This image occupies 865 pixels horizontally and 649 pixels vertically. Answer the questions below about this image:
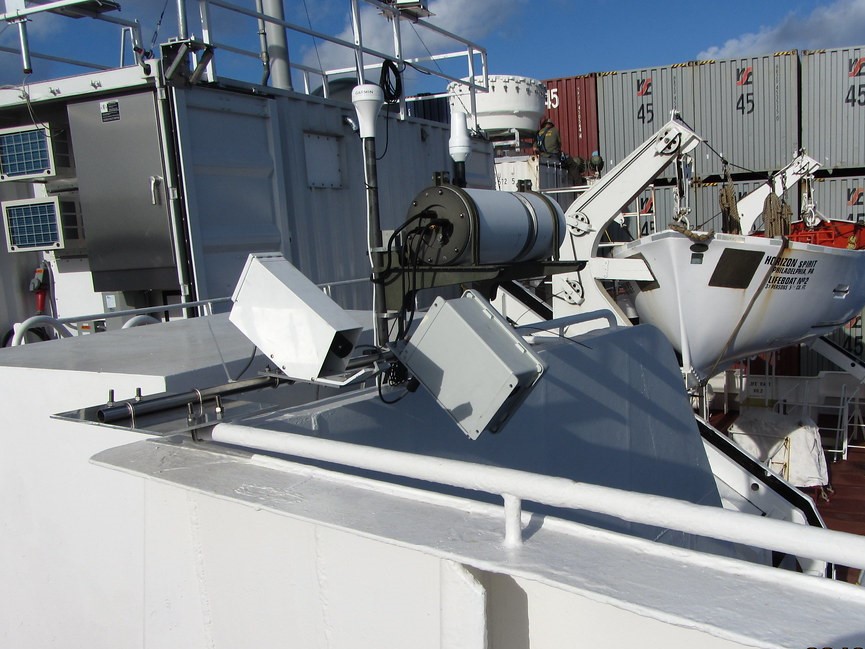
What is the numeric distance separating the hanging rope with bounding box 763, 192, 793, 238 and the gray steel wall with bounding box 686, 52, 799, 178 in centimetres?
849

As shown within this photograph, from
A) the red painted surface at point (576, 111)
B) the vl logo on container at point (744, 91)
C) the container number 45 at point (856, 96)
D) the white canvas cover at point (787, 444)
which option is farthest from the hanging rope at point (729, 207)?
the red painted surface at point (576, 111)

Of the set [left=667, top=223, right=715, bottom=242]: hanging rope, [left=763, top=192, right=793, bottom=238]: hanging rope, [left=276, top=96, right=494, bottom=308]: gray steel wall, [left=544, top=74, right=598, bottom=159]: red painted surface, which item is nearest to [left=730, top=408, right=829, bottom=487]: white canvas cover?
[left=763, top=192, right=793, bottom=238]: hanging rope

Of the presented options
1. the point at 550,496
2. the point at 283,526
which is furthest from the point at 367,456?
the point at 550,496

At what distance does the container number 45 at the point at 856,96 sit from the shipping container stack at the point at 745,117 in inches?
1.0

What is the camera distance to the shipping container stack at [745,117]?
56.0ft

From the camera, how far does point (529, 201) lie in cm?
336

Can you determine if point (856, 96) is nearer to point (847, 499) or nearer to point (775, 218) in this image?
point (775, 218)

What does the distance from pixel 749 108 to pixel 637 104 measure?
110 inches

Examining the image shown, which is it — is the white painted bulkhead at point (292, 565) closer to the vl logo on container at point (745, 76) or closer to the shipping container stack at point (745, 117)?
the shipping container stack at point (745, 117)

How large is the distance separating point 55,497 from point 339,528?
1955 mm

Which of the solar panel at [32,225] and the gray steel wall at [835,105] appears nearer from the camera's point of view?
the solar panel at [32,225]

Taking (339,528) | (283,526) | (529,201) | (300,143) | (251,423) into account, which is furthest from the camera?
(300,143)

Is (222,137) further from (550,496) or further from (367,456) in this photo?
(550,496)

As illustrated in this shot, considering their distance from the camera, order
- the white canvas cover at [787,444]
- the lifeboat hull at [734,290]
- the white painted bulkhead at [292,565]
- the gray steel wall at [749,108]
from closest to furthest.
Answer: the white painted bulkhead at [292,565] → the lifeboat hull at [734,290] → the white canvas cover at [787,444] → the gray steel wall at [749,108]
